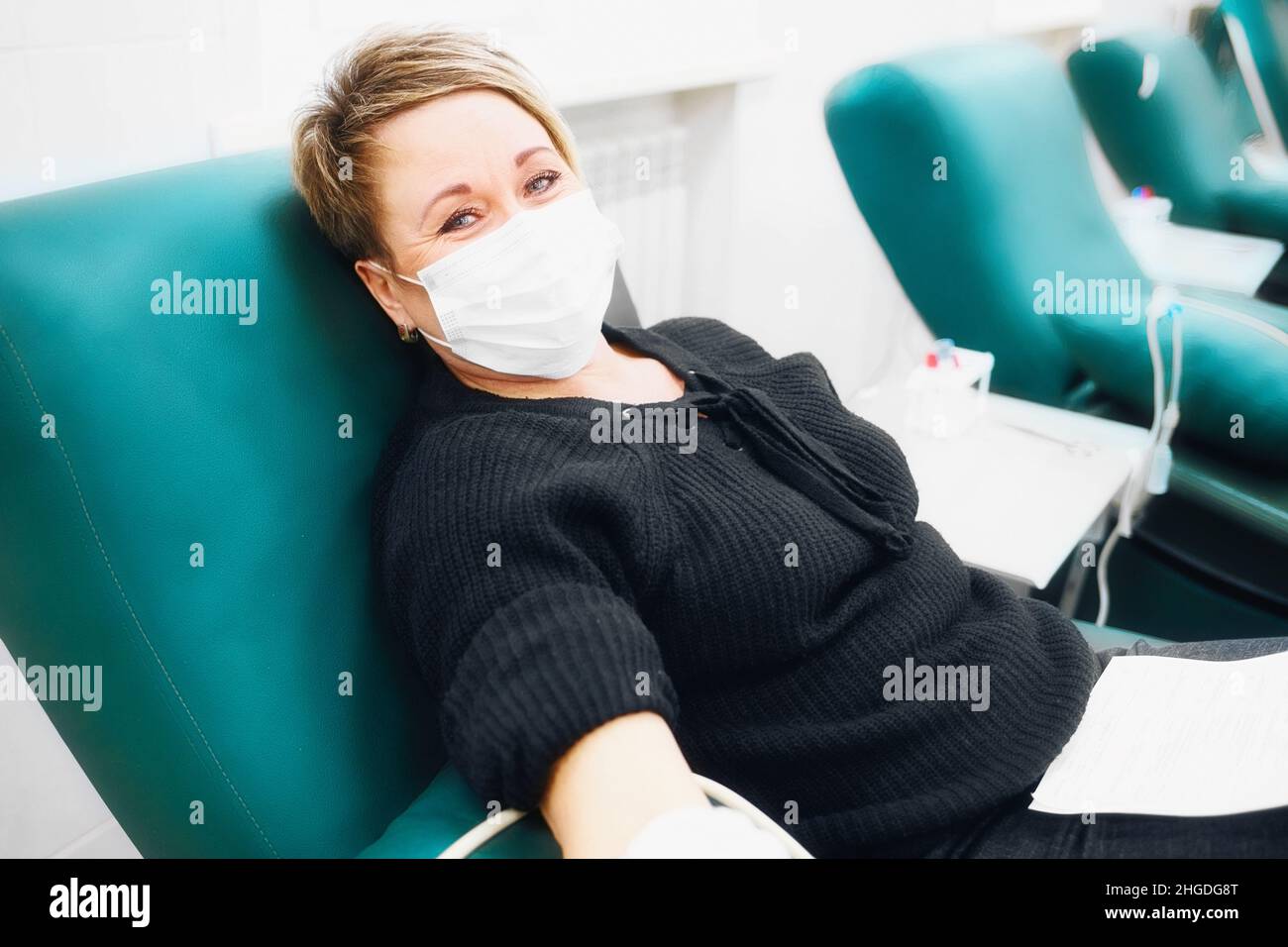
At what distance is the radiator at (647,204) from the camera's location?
1729mm

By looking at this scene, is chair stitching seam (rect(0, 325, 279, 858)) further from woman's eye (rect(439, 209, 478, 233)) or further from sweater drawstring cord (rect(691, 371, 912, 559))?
sweater drawstring cord (rect(691, 371, 912, 559))

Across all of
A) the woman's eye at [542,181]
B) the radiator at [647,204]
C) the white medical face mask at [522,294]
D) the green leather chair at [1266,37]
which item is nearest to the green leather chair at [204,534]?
the white medical face mask at [522,294]

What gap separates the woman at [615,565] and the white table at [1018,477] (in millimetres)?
175

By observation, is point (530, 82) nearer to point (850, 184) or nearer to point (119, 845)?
point (850, 184)

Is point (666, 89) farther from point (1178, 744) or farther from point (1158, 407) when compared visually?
point (1178, 744)

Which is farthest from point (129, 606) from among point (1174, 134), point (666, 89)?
point (1174, 134)

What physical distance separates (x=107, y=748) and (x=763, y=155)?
175 centimetres

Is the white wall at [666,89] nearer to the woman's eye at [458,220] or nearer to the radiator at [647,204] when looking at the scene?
the radiator at [647,204]

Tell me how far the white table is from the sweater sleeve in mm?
573

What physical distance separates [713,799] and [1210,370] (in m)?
1.15

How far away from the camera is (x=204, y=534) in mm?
728

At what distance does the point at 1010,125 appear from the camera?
5.19 ft

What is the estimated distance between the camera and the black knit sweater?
2.16 ft

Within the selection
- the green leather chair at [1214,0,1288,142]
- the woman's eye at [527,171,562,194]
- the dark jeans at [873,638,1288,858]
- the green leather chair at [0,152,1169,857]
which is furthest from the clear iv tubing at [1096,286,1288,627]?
the green leather chair at [1214,0,1288,142]
